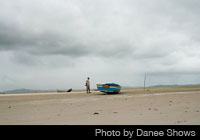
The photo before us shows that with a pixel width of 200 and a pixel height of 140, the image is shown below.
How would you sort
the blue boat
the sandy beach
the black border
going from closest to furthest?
the black border → the sandy beach → the blue boat

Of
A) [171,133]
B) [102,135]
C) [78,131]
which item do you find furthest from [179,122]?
[78,131]

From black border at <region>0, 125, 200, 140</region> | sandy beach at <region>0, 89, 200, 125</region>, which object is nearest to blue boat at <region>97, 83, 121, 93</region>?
sandy beach at <region>0, 89, 200, 125</region>

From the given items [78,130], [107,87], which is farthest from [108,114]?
[107,87]

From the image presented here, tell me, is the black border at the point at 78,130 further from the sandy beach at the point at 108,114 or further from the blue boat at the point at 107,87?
the blue boat at the point at 107,87

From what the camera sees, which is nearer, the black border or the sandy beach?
the black border

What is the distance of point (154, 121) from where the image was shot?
15.8ft

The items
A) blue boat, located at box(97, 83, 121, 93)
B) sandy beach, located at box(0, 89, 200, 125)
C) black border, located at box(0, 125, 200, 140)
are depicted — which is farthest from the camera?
blue boat, located at box(97, 83, 121, 93)

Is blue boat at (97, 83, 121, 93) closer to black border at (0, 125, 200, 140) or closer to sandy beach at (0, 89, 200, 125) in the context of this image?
sandy beach at (0, 89, 200, 125)

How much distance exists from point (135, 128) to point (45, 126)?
2568 millimetres

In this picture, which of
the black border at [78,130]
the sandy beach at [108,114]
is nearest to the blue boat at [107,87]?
the sandy beach at [108,114]

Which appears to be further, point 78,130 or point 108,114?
point 108,114

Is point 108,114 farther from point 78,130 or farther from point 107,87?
point 107,87

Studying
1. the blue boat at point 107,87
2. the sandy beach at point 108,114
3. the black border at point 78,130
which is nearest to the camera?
the black border at point 78,130

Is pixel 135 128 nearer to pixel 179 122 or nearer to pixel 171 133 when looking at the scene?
pixel 171 133
